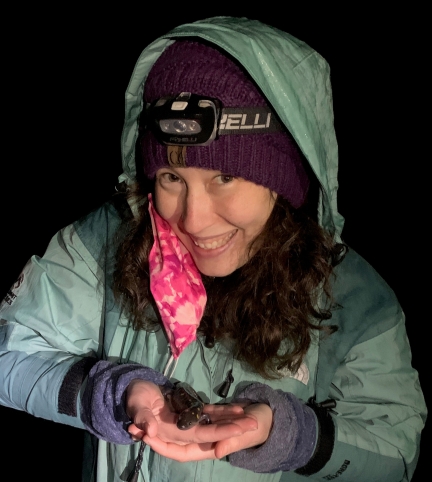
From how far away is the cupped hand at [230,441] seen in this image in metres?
1.05

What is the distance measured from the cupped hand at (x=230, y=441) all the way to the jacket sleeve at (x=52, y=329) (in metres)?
0.29

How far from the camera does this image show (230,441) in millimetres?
1050

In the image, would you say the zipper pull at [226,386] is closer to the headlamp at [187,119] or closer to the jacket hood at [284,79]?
the jacket hood at [284,79]

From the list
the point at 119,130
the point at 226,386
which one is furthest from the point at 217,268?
the point at 119,130

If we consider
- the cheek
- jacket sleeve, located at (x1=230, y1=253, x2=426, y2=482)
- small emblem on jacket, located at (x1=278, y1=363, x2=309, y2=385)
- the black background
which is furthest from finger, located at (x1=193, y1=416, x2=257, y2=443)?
the black background

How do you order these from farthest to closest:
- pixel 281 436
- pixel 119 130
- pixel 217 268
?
pixel 119 130 → pixel 217 268 → pixel 281 436

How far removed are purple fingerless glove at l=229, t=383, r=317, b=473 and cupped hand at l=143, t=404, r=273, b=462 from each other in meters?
0.02

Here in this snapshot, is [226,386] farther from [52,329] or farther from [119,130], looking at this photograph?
[119,130]

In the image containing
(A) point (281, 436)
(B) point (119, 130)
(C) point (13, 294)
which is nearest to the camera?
(A) point (281, 436)

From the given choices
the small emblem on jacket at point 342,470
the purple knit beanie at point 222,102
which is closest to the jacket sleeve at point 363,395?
the small emblem on jacket at point 342,470

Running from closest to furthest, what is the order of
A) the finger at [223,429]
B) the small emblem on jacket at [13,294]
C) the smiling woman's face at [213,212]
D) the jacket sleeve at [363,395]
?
the finger at [223,429], the smiling woman's face at [213,212], the jacket sleeve at [363,395], the small emblem on jacket at [13,294]

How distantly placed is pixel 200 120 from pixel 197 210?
19 cm

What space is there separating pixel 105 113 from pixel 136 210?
0.74m

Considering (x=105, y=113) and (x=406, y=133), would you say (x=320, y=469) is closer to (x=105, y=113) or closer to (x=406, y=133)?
(x=406, y=133)
